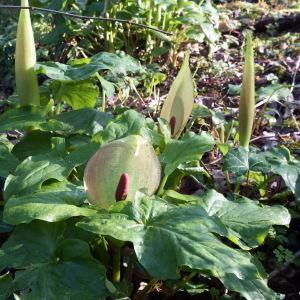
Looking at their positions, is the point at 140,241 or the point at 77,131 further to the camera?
the point at 77,131

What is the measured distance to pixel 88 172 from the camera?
1155mm

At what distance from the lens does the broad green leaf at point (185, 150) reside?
4.13ft

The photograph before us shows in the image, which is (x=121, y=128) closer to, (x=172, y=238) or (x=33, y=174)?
(x=33, y=174)

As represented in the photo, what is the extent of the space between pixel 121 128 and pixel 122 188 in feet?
0.93

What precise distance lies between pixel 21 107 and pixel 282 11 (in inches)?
112

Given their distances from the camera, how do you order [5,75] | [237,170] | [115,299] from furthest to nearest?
[5,75], [237,170], [115,299]

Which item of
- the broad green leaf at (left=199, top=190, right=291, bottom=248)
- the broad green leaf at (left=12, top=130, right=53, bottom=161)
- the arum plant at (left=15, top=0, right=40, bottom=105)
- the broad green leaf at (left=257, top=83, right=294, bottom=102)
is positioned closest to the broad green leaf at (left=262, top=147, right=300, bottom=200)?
the broad green leaf at (left=199, top=190, right=291, bottom=248)

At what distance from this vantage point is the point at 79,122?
155 cm

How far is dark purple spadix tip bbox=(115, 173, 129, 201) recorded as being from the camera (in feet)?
3.62

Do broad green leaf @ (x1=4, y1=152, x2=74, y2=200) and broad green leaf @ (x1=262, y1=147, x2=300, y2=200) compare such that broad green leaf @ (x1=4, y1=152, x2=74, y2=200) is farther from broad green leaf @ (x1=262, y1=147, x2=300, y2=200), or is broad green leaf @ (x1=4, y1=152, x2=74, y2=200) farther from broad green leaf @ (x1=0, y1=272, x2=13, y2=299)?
broad green leaf @ (x1=262, y1=147, x2=300, y2=200)

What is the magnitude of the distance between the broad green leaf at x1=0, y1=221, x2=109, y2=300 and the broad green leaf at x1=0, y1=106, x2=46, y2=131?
17.0 inches

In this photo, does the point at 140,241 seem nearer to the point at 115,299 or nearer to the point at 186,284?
the point at 115,299

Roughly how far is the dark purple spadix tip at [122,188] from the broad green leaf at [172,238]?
83 mm

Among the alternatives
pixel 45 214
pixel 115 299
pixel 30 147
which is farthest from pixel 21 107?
pixel 115 299
